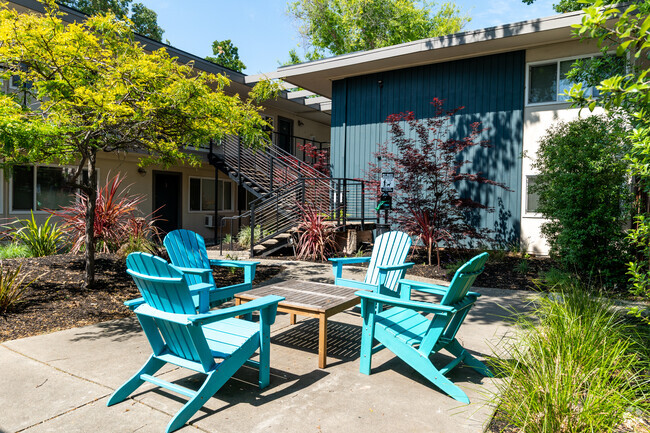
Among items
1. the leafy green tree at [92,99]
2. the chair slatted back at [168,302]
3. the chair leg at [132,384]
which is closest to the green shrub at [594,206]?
the leafy green tree at [92,99]

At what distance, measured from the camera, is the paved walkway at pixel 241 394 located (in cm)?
260

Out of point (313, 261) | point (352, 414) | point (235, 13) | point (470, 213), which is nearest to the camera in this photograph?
point (352, 414)

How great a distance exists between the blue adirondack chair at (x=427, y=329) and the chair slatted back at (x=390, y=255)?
4.03 ft

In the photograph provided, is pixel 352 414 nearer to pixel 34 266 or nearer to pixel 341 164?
pixel 34 266

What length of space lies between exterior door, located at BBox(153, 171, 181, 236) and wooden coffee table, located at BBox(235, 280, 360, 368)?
35.2 ft

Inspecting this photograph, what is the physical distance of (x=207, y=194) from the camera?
1591cm

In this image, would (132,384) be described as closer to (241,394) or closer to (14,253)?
(241,394)

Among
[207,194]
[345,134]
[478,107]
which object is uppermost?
[478,107]

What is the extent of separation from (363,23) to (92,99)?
2178 cm

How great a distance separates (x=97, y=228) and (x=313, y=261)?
4.31m

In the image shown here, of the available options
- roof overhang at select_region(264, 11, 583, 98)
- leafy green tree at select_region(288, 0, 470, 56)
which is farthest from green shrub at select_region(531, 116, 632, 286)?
leafy green tree at select_region(288, 0, 470, 56)

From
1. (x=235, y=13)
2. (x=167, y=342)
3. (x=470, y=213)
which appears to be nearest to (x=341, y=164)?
(x=470, y=213)

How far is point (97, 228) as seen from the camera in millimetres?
7652

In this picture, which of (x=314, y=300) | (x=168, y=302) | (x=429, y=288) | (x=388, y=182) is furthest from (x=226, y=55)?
(x=168, y=302)
